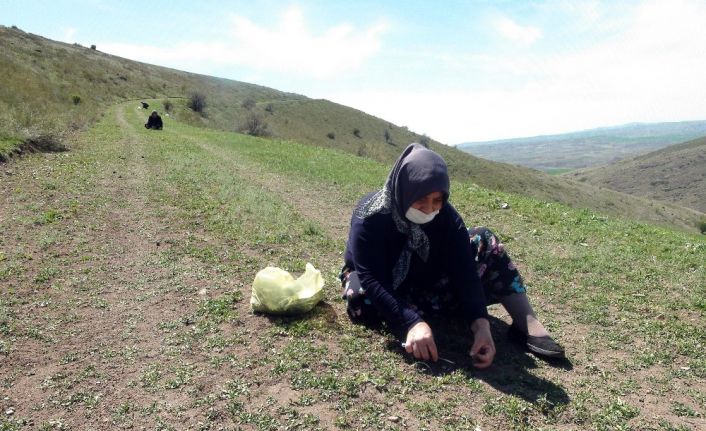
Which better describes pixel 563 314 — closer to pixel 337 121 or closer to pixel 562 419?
pixel 562 419

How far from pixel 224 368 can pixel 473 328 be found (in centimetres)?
184

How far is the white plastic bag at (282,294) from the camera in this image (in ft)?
14.3

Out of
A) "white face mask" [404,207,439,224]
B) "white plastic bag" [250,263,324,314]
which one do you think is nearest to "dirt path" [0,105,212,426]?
"white plastic bag" [250,263,324,314]

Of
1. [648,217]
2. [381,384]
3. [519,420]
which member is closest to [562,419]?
[519,420]

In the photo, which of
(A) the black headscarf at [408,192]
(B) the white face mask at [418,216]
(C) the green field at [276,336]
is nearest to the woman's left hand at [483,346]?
(C) the green field at [276,336]

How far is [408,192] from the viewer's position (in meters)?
3.44

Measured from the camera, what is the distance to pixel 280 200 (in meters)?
10.3

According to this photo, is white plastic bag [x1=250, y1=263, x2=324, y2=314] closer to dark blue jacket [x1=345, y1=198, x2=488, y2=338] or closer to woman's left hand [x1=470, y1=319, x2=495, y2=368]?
dark blue jacket [x1=345, y1=198, x2=488, y2=338]

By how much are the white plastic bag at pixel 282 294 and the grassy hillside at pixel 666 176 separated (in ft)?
366

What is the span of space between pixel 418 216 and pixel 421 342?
2.90 feet

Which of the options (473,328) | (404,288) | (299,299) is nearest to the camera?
(473,328)

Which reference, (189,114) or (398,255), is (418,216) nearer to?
(398,255)

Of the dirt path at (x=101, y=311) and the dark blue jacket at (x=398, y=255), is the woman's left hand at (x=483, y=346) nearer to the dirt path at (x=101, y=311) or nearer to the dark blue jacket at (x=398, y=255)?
the dark blue jacket at (x=398, y=255)

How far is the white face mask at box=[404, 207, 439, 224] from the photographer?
352 centimetres
